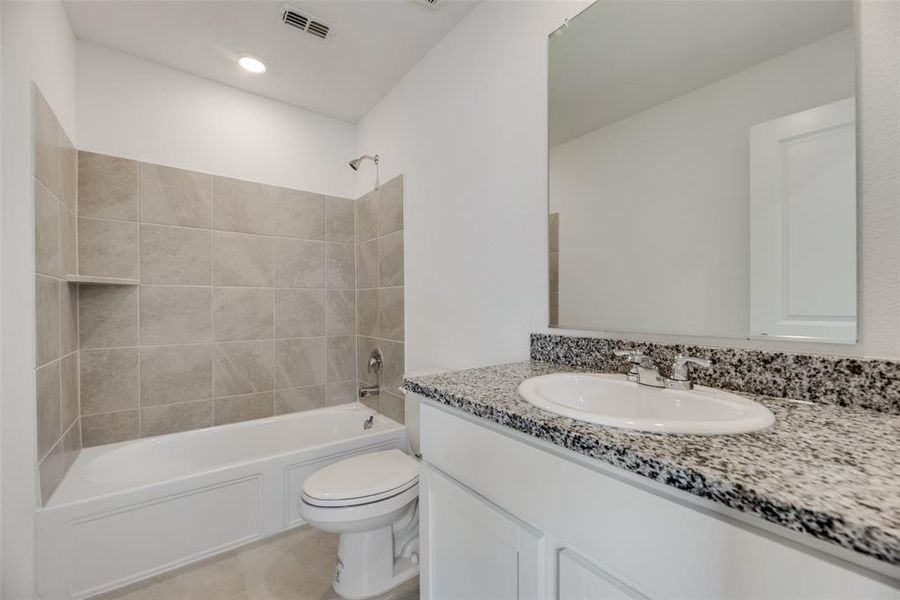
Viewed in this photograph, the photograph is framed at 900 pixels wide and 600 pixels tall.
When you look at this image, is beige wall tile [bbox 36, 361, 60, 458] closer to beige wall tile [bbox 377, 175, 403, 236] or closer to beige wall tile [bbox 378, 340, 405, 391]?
beige wall tile [bbox 378, 340, 405, 391]

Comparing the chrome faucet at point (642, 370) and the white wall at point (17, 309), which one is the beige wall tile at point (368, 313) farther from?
the chrome faucet at point (642, 370)

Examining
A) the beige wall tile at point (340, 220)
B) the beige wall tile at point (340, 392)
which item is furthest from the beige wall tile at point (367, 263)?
the beige wall tile at point (340, 392)

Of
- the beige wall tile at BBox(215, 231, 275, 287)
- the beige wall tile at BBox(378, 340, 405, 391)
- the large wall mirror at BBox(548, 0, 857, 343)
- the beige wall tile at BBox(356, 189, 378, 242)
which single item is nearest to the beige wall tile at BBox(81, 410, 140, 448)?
the beige wall tile at BBox(215, 231, 275, 287)

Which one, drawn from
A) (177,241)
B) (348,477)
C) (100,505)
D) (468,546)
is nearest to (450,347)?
(348,477)

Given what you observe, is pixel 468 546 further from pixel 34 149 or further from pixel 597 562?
pixel 34 149

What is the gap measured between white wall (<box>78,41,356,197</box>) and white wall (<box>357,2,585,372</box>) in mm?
653

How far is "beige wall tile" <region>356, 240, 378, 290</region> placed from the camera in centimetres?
253

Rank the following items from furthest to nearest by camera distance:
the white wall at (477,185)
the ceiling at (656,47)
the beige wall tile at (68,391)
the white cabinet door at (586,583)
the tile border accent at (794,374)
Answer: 1. the beige wall tile at (68,391)
2. the white wall at (477,185)
3. the ceiling at (656,47)
4. the tile border accent at (794,374)
5. the white cabinet door at (586,583)

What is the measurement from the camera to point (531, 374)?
1.13m

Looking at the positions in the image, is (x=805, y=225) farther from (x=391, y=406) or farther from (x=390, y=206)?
(x=391, y=406)

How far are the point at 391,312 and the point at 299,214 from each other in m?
0.94

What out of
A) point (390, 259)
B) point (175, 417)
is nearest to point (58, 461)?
point (175, 417)

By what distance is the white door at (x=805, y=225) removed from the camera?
30.9 inches

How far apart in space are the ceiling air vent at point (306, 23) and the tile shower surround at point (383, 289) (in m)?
0.79
